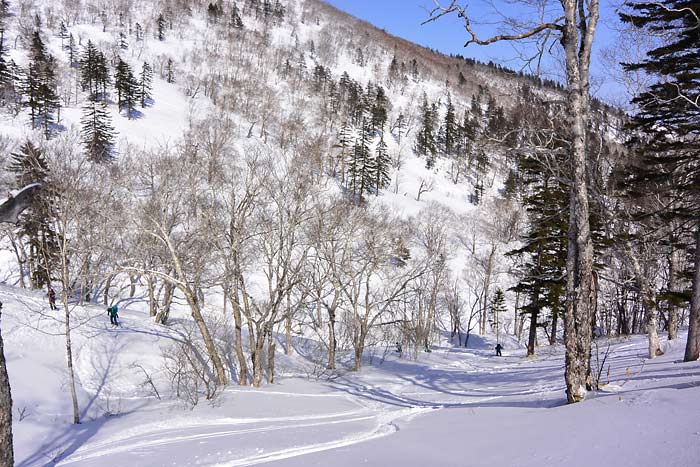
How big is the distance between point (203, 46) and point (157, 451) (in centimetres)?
13251

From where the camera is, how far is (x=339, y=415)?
10430mm

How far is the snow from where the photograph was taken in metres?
4.22

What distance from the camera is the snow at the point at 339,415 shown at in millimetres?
4223

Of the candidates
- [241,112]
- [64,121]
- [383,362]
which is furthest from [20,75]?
[383,362]

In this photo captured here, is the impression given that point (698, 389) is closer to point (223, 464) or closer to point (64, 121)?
point (223, 464)

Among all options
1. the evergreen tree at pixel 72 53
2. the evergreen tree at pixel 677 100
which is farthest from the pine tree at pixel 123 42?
the evergreen tree at pixel 677 100

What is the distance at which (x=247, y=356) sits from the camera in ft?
74.5

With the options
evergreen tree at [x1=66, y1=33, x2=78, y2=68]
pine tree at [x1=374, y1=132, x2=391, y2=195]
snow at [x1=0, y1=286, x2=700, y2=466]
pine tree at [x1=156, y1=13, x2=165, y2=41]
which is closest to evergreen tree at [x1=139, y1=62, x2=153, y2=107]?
evergreen tree at [x1=66, y1=33, x2=78, y2=68]

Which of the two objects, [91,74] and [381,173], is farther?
[91,74]

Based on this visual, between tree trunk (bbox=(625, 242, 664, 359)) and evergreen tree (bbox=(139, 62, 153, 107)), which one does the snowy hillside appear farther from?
evergreen tree (bbox=(139, 62, 153, 107))

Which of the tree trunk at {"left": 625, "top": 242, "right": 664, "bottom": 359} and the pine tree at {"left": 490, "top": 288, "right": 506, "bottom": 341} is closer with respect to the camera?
the tree trunk at {"left": 625, "top": 242, "right": 664, "bottom": 359}

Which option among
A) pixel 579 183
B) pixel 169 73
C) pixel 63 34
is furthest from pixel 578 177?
pixel 63 34

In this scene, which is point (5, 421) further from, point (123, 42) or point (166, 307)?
point (123, 42)

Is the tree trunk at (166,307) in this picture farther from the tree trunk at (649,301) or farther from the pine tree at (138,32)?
the pine tree at (138,32)
